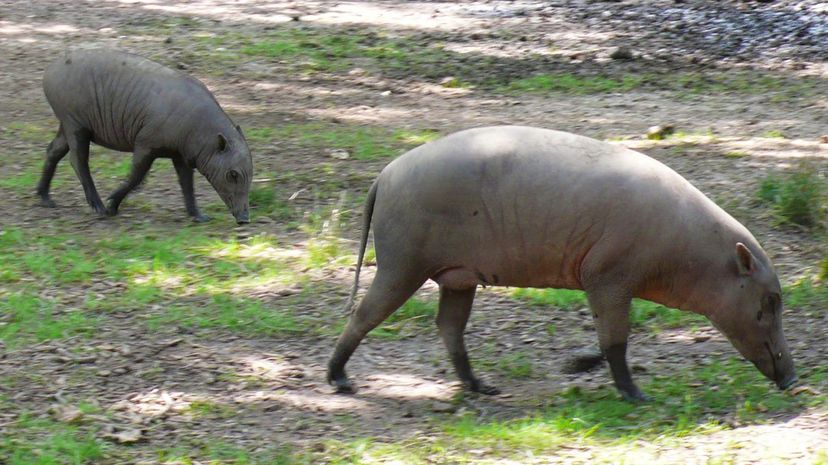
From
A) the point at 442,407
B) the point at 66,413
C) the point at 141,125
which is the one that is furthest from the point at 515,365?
the point at 141,125

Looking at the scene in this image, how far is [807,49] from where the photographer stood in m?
12.9

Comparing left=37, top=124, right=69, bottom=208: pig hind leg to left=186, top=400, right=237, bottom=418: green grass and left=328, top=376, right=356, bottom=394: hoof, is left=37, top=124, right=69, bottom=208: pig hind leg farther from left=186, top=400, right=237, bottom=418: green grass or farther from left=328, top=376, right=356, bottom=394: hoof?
left=328, top=376, right=356, bottom=394: hoof

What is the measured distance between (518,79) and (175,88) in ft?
14.6

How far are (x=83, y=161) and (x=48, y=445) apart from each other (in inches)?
152

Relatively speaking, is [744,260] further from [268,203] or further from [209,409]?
[268,203]

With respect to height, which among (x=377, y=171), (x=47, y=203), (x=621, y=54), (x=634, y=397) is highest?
(x=634, y=397)

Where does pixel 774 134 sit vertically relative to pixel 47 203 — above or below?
above

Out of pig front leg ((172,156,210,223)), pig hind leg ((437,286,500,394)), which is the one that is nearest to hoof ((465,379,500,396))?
pig hind leg ((437,286,500,394))

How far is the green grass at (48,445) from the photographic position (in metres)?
5.04

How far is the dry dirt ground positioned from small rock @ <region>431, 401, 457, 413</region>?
0.6 inches

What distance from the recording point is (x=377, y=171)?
30.7ft

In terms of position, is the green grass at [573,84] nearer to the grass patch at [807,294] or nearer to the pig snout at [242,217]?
the pig snout at [242,217]

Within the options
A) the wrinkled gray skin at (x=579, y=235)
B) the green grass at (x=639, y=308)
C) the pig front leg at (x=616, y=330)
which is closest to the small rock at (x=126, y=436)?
the wrinkled gray skin at (x=579, y=235)

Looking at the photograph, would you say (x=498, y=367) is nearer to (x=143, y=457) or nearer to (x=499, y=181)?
(x=499, y=181)
